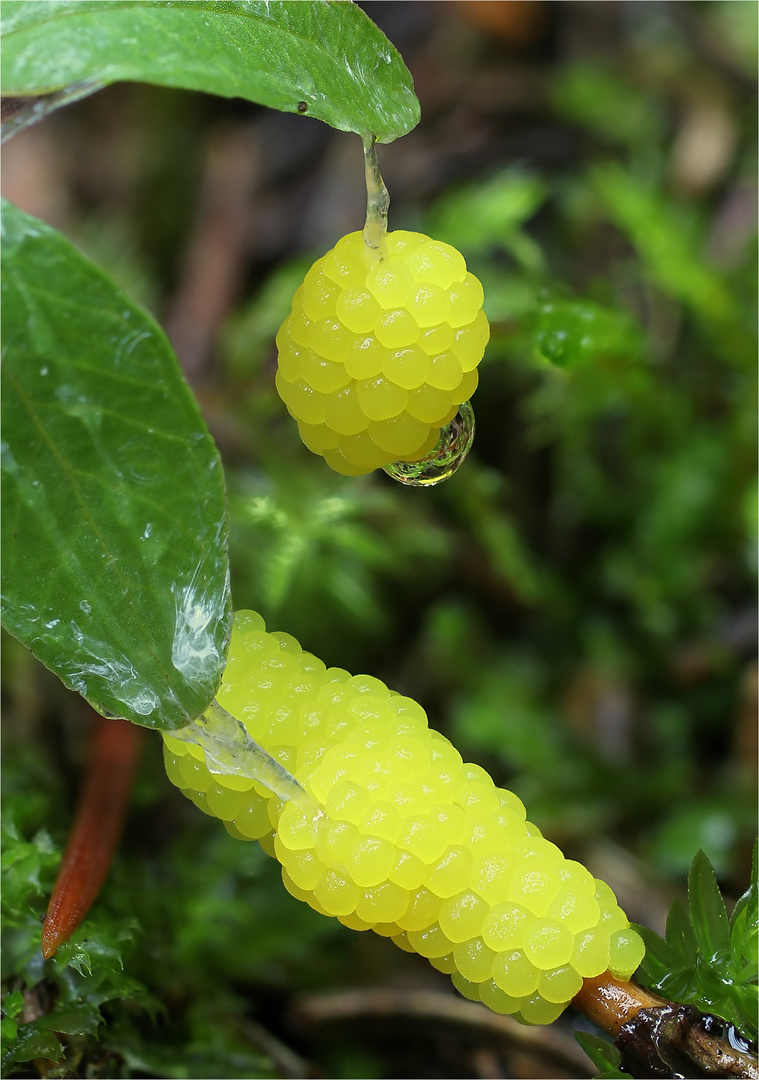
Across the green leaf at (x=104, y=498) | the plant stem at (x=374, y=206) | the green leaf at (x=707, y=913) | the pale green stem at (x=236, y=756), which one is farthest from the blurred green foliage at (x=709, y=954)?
the plant stem at (x=374, y=206)

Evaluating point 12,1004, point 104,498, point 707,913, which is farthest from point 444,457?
point 12,1004

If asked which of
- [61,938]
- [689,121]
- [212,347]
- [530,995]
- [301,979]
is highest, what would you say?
[689,121]

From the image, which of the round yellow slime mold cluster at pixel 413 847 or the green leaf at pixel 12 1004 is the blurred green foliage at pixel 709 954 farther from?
the green leaf at pixel 12 1004

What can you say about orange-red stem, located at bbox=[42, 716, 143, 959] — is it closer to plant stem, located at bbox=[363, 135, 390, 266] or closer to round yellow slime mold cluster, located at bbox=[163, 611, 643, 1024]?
round yellow slime mold cluster, located at bbox=[163, 611, 643, 1024]

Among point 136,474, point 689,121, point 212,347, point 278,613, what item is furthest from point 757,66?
point 136,474

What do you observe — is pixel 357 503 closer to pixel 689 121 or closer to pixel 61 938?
pixel 61 938

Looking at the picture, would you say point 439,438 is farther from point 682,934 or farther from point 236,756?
point 682,934

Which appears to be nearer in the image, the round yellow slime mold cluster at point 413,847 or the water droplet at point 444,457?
the round yellow slime mold cluster at point 413,847
